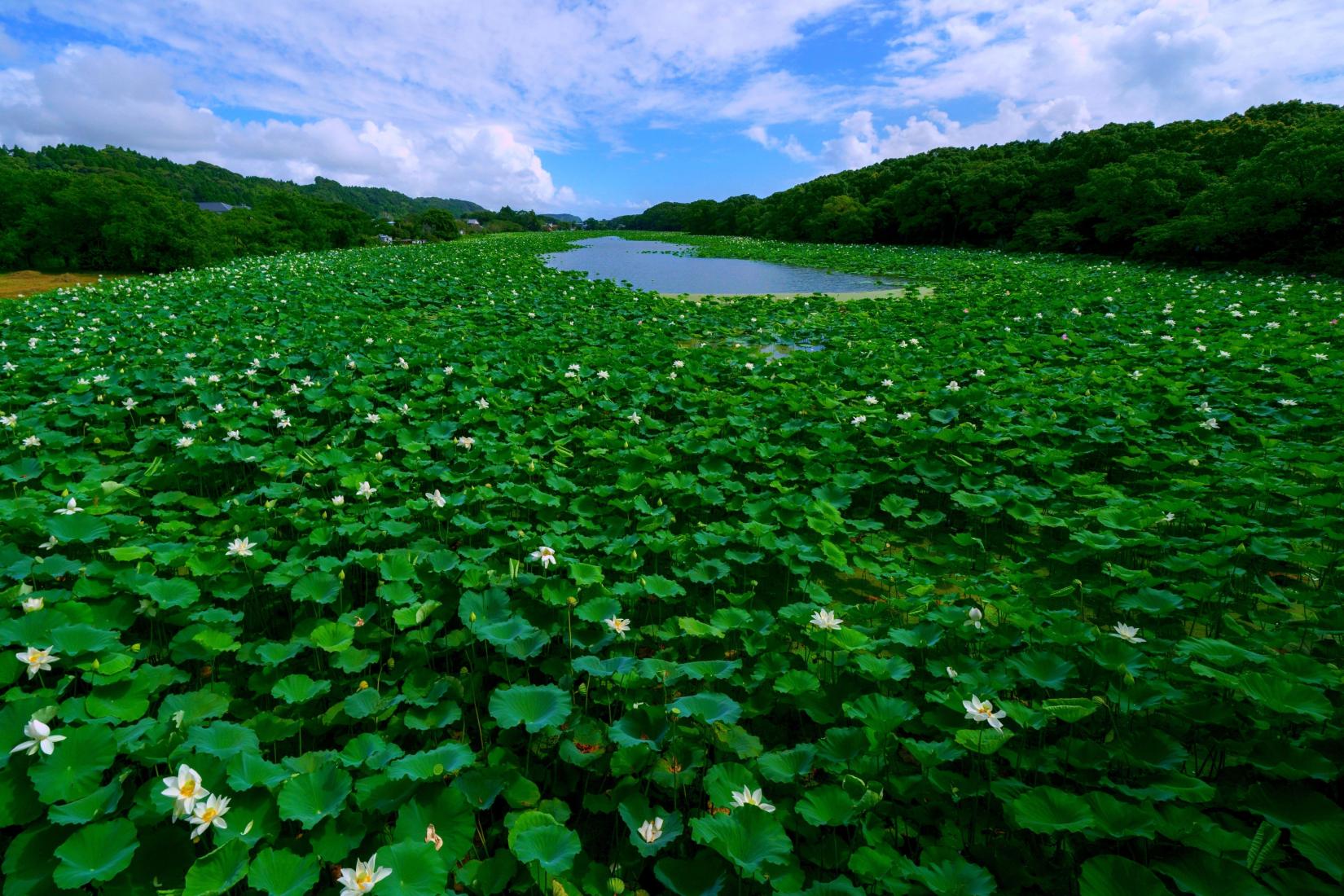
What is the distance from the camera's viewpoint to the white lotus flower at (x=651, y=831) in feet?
5.10

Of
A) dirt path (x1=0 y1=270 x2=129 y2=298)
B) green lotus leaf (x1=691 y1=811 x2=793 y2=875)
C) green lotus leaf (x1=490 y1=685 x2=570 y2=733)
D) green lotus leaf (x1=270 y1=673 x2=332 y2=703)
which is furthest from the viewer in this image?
dirt path (x1=0 y1=270 x2=129 y2=298)

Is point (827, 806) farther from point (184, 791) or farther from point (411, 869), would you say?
point (184, 791)

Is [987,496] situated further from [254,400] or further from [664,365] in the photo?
[254,400]

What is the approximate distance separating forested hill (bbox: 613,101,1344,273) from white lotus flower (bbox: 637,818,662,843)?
19778mm

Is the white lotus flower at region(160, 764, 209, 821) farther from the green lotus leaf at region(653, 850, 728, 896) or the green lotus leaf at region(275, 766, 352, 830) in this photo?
the green lotus leaf at region(653, 850, 728, 896)

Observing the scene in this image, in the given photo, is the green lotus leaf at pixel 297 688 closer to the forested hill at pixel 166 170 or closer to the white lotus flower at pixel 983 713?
the white lotus flower at pixel 983 713

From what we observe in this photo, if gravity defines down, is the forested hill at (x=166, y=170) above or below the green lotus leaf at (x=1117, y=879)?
above

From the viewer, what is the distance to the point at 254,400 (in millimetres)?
5250

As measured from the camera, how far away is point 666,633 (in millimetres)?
2434

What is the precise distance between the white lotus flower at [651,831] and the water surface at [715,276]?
479 inches

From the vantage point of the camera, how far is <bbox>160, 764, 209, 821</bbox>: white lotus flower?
4.88 ft

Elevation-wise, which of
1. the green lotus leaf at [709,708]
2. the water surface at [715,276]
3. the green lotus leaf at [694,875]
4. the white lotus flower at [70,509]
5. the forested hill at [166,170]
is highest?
the forested hill at [166,170]

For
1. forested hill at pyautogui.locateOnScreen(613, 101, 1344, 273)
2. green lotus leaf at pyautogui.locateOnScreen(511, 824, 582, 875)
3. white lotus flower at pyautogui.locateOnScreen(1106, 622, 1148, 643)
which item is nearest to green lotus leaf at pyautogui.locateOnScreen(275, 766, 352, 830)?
green lotus leaf at pyautogui.locateOnScreen(511, 824, 582, 875)

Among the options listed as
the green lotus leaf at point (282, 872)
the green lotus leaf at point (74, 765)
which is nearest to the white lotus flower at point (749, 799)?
the green lotus leaf at point (282, 872)
